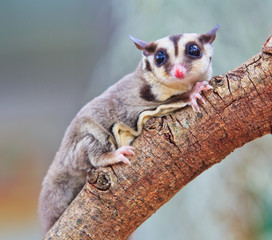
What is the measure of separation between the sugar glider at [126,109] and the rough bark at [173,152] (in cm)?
10

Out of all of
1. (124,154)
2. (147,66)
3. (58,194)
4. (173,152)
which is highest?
(147,66)

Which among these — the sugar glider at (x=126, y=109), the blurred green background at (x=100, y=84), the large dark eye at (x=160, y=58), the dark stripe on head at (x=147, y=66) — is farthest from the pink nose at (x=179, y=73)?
the blurred green background at (x=100, y=84)

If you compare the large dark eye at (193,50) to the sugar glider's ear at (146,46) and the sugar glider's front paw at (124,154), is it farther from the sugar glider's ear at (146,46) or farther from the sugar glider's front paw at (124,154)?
the sugar glider's front paw at (124,154)

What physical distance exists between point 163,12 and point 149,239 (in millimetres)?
1687

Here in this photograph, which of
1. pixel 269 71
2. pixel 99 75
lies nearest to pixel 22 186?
pixel 99 75

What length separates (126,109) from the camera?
192 cm

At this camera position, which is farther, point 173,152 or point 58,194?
point 58,194

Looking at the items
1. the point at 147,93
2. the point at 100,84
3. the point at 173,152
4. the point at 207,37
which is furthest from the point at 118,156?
the point at 100,84

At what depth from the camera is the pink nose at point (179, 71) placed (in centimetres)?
171

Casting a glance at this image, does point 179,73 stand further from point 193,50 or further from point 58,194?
point 58,194

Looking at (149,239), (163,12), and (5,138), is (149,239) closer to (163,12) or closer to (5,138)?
(163,12)

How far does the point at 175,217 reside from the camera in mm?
2756

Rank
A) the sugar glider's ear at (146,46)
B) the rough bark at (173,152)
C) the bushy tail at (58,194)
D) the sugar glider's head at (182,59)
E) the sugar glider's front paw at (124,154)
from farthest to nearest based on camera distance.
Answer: the bushy tail at (58,194), the sugar glider's ear at (146,46), the sugar glider's head at (182,59), the sugar glider's front paw at (124,154), the rough bark at (173,152)

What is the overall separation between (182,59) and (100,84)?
1.45 metres
